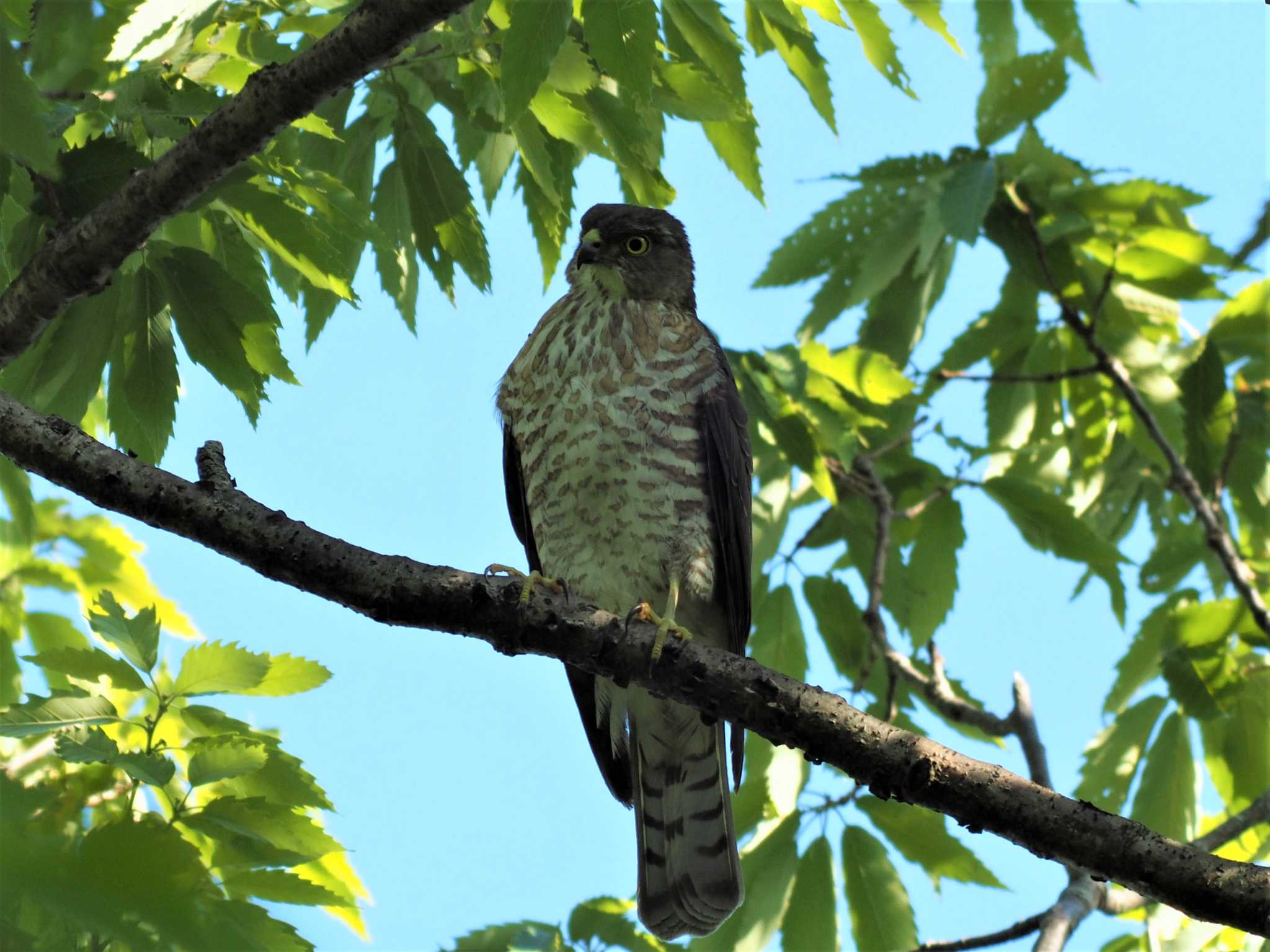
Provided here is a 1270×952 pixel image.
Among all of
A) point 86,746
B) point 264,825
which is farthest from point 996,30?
point 86,746

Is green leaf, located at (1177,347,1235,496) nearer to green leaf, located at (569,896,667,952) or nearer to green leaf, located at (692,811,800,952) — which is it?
green leaf, located at (692,811,800,952)

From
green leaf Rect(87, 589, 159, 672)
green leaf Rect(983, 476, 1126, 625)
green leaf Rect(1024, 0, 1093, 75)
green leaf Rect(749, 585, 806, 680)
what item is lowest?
green leaf Rect(87, 589, 159, 672)

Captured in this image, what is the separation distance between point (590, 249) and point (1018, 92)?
1.95m

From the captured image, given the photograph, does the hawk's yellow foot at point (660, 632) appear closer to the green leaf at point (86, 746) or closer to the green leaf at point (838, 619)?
the green leaf at point (86, 746)

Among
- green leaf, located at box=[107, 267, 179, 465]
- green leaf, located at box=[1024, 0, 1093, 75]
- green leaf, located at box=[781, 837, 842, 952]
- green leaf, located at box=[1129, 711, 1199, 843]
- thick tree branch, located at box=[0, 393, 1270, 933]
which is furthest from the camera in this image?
green leaf, located at box=[1129, 711, 1199, 843]

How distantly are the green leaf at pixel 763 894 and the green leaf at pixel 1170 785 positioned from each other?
1.45m

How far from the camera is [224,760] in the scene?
263cm

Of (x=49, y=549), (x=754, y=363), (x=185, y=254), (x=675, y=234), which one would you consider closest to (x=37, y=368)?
(x=185, y=254)

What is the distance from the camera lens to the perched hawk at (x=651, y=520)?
4406 mm

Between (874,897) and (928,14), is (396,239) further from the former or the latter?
(874,897)

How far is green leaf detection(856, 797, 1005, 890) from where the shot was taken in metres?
4.06

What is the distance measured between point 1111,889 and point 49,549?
448cm

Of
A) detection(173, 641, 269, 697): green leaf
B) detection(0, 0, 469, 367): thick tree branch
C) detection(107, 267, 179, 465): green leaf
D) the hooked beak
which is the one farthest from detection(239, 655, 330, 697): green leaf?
the hooked beak

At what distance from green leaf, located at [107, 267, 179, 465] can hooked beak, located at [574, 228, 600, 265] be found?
2.51m
